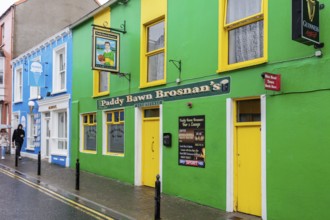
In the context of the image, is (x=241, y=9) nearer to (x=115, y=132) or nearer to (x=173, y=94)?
(x=173, y=94)

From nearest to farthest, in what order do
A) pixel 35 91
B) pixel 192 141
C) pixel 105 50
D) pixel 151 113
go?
pixel 192 141 → pixel 151 113 → pixel 105 50 → pixel 35 91

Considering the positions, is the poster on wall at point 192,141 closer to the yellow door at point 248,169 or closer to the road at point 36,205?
the yellow door at point 248,169

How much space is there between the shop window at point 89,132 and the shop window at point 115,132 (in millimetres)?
1239

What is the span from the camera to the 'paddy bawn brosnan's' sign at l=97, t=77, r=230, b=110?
360 inches

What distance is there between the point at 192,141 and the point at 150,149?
2350 mm

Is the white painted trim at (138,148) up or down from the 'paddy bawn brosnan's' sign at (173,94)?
down


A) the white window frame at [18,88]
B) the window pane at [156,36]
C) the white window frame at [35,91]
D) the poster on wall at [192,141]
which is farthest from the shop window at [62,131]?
the poster on wall at [192,141]

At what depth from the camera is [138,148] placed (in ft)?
40.0

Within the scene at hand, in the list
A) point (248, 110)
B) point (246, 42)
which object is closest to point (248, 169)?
point (248, 110)

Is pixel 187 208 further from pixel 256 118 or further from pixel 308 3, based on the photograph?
pixel 308 3

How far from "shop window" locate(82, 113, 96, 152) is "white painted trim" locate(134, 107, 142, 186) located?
348 centimetres

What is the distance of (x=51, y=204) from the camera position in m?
9.53

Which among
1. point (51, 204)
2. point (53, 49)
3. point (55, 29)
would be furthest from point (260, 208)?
point (55, 29)

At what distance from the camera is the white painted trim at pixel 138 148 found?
12133 mm
